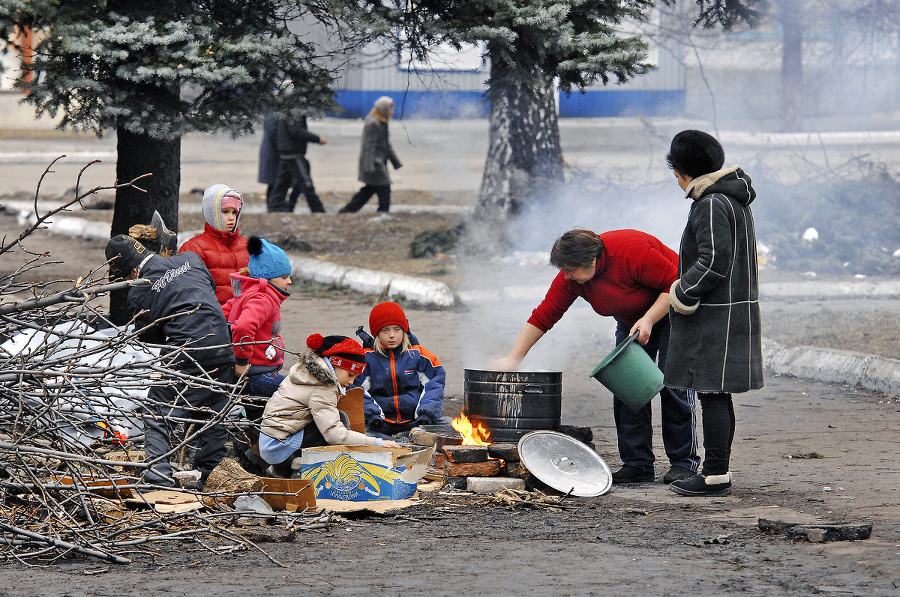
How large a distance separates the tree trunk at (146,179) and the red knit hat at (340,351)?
2.61 metres

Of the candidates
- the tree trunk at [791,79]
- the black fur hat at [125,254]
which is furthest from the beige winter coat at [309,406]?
the tree trunk at [791,79]

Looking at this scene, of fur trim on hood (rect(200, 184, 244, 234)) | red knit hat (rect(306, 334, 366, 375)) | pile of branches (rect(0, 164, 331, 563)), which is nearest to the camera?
pile of branches (rect(0, 164, 331, 563))

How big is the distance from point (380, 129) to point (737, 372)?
11858 millimetres

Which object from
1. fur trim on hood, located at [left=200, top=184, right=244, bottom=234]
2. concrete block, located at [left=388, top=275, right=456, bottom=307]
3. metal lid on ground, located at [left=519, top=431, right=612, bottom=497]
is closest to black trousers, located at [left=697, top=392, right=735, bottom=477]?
metal lid on ground, located at [left=519, top=431, right=612, bottom=497]

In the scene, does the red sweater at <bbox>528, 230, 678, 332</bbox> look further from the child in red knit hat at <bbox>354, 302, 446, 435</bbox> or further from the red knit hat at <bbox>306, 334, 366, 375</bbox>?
the child in red knit hat at <bbox>354, 302, 446, 435</bbox>

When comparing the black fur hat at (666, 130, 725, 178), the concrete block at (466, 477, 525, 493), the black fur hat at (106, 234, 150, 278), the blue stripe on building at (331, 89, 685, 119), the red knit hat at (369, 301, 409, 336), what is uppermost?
the blue stripe on building at (331, 89, 685, 119)

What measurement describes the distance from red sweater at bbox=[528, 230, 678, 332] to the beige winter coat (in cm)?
132

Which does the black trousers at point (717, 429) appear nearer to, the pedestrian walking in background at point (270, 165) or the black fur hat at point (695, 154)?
the black fur hat at point (695, 154)

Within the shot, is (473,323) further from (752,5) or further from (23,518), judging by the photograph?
(23,518)

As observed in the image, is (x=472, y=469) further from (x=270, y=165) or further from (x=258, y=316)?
(x=270, y=165)

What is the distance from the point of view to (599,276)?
18.2 ft

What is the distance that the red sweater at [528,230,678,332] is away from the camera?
5.49 metres

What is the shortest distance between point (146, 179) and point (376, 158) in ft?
26.8

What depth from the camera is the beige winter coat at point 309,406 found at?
5637 mm
